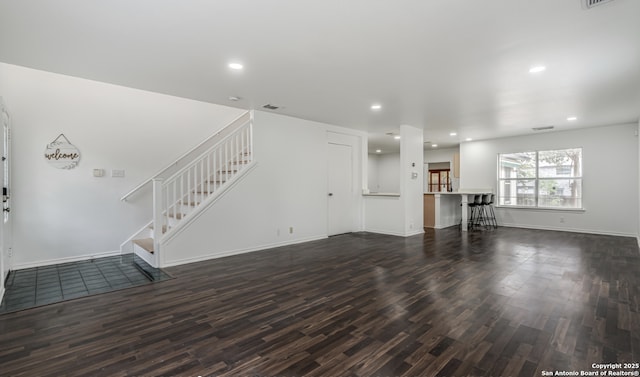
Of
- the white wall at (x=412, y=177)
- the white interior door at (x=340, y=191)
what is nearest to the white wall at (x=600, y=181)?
the white wall at (x=412, y=177)

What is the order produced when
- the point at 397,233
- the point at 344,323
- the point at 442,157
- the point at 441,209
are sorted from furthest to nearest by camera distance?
1. the point at 442,157
2. the point at 441,209
3. the point at 397,233
4. the point at 344,323

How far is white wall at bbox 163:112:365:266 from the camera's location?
15.7 ft

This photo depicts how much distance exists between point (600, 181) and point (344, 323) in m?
8.09

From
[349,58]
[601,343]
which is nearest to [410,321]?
[601,343]

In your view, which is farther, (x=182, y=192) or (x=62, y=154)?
(x=182, y=192)

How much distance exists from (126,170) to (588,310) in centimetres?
653

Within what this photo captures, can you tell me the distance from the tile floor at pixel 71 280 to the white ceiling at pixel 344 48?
2572mm

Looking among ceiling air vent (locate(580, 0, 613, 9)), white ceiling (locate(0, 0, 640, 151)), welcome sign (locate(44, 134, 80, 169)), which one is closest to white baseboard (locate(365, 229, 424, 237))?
white ceiling (locate(0, 0, 640, 151))

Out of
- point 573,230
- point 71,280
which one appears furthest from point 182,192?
point 573,230

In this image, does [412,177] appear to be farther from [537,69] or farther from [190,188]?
[190,188]

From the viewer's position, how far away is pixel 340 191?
7191mm

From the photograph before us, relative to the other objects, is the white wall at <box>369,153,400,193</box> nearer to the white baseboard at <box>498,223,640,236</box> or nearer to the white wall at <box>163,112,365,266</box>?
the white baseboard at <box>498,223,640,236</box>

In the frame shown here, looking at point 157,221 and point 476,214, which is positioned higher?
point 157,221

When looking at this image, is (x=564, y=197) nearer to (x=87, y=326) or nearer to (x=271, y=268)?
(x=271, y=268)
